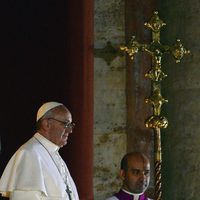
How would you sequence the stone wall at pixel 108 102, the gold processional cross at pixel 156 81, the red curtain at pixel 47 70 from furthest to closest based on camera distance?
1. the stone wall at pixel 108 102
2. the red curtain at pixel 47 70
3. the gold processional cross at pixel 156 81

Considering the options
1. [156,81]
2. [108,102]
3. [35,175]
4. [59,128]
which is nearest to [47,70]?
[108,102]

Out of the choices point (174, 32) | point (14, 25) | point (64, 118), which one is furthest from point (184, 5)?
point (64, 118)

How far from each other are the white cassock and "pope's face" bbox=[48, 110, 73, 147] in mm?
90

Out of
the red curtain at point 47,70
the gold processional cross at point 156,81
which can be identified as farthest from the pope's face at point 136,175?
the red curtain at point 47,70

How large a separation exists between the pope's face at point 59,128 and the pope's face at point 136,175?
518mm

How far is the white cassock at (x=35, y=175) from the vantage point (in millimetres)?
4648

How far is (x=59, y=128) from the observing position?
16.1 ft

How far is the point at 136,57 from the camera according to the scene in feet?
21.5

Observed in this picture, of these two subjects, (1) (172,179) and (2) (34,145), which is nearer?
(2) (34,145)

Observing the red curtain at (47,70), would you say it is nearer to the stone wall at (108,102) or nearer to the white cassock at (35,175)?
the stone wall at (108,102)

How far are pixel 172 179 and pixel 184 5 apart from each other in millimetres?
1767

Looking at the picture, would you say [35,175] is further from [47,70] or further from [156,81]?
[47,70]

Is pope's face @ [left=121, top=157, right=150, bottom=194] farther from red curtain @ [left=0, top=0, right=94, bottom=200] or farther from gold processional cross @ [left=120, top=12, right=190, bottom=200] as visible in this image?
red curtain @ [left=0, top=0, right=94, bottom=200]

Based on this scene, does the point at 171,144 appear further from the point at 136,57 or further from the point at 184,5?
the point at 184,5
